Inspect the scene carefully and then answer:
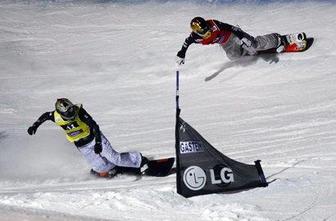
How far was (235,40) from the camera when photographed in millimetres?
14438

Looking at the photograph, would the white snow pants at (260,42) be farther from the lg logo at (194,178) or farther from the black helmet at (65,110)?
the lg logo at (194,178)

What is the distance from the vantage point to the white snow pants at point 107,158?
1116cm

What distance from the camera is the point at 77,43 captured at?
18.2 m

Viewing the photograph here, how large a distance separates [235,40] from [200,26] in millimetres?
971

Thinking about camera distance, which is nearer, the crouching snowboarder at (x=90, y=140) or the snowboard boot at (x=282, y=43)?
the crouching snowboarder at (x=90, y=140)

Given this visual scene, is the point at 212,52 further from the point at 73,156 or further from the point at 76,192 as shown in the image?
the point at 76,192

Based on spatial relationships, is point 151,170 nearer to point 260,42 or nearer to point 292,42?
point 260,42

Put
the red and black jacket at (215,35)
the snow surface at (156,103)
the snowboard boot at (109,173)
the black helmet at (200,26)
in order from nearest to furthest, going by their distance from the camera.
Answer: the snow surface at (156,103) → the snowboard boot at (109,173) → the black helmet at (200,26) → the red and black jacket at (215,35)

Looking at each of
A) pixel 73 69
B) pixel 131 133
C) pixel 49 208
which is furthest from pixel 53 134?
pixel 49 208

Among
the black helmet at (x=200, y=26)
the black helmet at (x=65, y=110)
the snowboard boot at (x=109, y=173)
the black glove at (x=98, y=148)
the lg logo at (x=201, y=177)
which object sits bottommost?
the snowboard boot at (x=109, y=173)

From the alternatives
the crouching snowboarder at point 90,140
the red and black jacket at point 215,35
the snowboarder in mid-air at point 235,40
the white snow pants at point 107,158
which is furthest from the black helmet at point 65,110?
the red and black jacket at point 215,35

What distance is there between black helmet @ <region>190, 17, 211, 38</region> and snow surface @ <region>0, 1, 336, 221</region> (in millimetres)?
1326

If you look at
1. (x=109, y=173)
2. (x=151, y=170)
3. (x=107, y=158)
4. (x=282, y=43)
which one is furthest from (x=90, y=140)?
(x=282, y=43)

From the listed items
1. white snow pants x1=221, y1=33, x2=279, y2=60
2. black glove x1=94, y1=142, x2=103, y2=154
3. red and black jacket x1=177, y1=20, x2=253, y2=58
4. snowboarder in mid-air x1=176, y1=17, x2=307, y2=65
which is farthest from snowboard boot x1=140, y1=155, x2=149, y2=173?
white snow pants x1=221, y1=33, x2=279, y2=60
